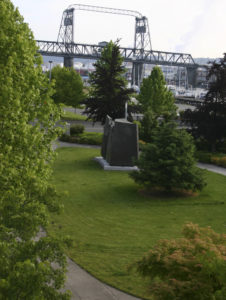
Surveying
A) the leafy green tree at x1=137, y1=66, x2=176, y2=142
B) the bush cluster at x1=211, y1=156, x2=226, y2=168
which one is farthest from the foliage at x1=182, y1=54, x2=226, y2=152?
the leafy green tree at x1=137, y1=66, x2=176, y2=142

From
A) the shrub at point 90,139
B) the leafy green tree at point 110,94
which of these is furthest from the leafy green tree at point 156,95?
the leafy green tree at point 110,94

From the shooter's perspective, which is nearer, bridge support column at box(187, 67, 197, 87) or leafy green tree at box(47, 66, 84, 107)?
leafy green tree at box(47, 66, 84, 107)

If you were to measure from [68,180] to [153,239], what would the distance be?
10133mm

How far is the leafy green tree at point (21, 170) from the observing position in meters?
8.47

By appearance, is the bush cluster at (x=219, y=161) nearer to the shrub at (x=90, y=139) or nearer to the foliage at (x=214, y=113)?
the foliage at (x=214, y=113)

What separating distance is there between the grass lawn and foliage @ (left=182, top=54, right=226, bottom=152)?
665 centimetres

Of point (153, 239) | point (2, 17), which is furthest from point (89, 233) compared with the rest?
point (2, 17)

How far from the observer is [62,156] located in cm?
3334

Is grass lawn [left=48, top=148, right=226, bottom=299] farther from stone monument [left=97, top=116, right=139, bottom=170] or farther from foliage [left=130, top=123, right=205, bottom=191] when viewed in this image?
stone monument [left=97, top=116, right=139, bottom=170]

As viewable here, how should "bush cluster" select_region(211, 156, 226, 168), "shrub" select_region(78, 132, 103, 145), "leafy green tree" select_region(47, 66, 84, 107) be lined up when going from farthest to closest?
"leafy green tree" select_region(47, 66, 84, 107), "shrub" select_region(78, 132, 103, 145), "bush cluster" select_region(211, 156, 226, 168)

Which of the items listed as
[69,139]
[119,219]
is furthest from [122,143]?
[69,139]

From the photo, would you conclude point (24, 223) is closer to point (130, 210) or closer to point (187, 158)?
point (130, 210)

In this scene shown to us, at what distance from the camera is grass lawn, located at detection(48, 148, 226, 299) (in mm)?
14023

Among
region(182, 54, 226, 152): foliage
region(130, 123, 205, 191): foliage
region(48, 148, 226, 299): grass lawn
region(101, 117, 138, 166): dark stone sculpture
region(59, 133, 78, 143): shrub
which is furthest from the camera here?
region(59, 133, 78, 143): shrub
